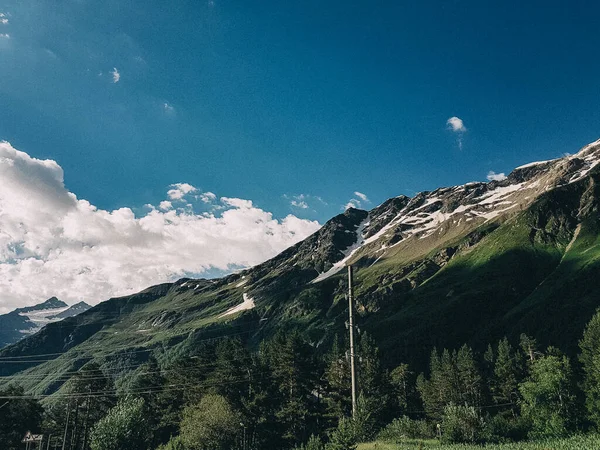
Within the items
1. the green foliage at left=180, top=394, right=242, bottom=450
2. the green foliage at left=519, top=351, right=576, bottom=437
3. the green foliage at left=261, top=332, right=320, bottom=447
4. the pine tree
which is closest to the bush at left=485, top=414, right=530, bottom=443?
the green foliage at left=519, top=351, right=576, bottom=437

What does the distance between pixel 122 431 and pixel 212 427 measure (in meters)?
16.6

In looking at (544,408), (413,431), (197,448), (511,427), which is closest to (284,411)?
(197,448)

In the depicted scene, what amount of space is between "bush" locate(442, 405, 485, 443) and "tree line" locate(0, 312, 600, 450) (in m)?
0.10

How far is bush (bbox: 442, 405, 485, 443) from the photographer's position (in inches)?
1631

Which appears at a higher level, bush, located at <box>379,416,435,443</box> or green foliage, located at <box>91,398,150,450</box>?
bush, located at <box>379,416,435,443</box>

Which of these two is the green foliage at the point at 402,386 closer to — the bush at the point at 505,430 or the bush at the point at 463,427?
the bush at the point at 505,430

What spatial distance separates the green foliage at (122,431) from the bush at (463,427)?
51097mm

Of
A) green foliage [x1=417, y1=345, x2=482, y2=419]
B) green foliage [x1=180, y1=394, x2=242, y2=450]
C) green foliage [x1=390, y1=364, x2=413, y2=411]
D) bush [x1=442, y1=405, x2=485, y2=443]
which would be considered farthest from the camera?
green foliage [x1=390, y1=364, x2=413, y2=411]

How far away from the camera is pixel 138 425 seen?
235 feet

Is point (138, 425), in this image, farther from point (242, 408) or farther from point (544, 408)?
point (544, 408)

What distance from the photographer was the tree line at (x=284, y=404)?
60.0m

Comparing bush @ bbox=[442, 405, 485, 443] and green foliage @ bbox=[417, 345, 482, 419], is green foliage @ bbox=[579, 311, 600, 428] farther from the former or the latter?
bush @ bbox=[442, 405, 485, 443]

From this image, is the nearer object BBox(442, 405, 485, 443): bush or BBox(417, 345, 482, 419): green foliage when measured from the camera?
BBox(442, 405, 485, 443): bush

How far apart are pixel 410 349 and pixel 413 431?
522 ft
